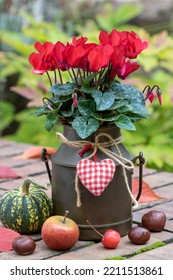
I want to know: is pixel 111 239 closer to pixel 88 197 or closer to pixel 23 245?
pixel 88 197

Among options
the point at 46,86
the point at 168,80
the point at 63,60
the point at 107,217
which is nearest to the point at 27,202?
the point at 107,217

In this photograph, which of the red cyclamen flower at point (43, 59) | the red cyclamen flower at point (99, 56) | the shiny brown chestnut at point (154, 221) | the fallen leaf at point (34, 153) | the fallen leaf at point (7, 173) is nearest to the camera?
the red cyclamen flower at point (99, 56)

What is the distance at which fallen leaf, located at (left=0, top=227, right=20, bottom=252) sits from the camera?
229 centimetres

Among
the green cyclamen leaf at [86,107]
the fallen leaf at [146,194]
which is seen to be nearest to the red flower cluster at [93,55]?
the green cyclamen leaf at [86,107]

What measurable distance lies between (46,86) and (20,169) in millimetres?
1268

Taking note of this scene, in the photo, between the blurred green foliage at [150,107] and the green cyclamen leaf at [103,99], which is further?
the blurred green foliage at [150,107]

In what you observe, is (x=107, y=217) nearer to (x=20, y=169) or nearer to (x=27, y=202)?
(x=27, y=202)

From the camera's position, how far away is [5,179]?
3.18 m

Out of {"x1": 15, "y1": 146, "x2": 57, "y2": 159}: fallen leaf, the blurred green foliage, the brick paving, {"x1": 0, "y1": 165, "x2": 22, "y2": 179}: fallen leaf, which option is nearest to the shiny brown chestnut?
the brick paving

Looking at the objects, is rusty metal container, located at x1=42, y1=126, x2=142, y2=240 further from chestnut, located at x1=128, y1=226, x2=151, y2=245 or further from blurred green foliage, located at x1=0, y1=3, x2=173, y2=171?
blurred green foliage, located at x1=0, y1=3, x2=173, y2=171

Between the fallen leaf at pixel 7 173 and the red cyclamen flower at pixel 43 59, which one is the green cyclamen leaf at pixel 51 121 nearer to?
the red cyclamen flower at pixel 43 59

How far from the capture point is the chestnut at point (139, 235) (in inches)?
91.2

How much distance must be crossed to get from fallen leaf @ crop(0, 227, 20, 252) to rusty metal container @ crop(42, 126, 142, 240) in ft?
0.57

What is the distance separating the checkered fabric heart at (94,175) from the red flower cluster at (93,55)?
0.30 meters
